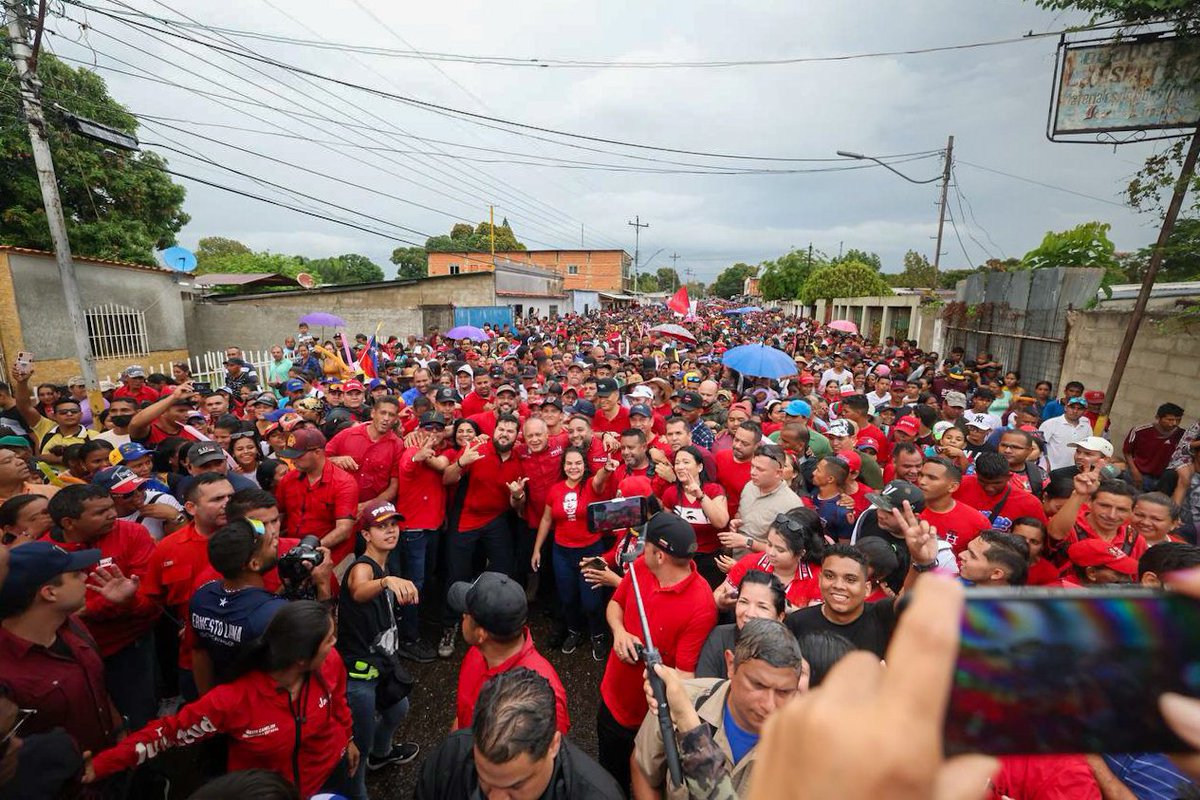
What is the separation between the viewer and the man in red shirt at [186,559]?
10.8 feet

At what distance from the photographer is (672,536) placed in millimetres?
2963

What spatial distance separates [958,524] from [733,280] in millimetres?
127289

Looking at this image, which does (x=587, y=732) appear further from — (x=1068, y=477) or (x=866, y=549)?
(x=1068, y=477)

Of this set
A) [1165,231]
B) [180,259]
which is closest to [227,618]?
[1165,231]

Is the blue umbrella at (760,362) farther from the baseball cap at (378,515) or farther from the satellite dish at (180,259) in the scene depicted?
the satellite dish at (180,259)

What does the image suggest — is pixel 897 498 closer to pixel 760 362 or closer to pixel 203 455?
pixel 203 455

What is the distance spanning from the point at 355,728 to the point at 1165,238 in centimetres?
1113

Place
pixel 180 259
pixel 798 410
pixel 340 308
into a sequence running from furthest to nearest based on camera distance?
pixel 340 308, pixel 180 259, pixel 798 410

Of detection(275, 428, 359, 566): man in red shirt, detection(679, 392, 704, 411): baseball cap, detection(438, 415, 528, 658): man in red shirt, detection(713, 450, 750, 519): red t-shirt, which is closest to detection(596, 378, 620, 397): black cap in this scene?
detection(679, 392, 704, 411): baseball cap

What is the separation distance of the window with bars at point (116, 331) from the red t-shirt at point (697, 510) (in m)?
15.9

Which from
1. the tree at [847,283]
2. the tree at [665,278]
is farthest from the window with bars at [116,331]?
the tree at [665,278]

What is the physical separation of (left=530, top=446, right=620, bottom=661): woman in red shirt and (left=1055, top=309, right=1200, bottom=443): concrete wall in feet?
29.1

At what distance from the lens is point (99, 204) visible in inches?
763

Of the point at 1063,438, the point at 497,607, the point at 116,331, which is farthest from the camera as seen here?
the point at 116,331
